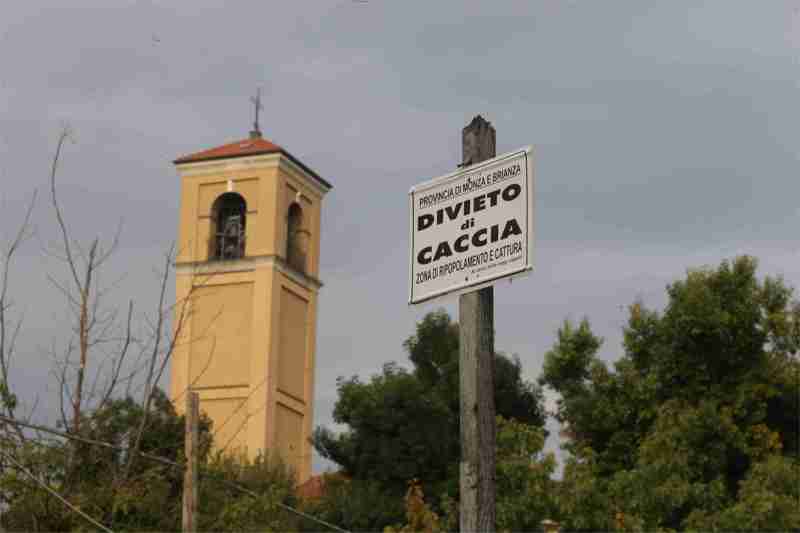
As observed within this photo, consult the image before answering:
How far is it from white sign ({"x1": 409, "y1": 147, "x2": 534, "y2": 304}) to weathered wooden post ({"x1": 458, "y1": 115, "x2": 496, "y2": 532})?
0.41ft

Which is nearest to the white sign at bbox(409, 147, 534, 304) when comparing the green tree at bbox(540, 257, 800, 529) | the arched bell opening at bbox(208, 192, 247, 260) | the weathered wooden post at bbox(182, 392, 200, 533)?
the weathered wooden post at bbox(182, 392, 200, 533)

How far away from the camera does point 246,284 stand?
52.6m

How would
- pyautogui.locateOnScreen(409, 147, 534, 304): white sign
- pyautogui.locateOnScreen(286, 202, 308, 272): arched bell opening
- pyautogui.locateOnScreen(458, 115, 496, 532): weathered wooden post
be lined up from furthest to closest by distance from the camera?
pyautogui.locateOnScreen(286, 202, 308, 272): arched bell opening, pyautogui.locateOnScreen(458, 115, 496, 532): weathered wooden post, pyautogui.locateOnScreen(409, 147, 534, 304): white sign

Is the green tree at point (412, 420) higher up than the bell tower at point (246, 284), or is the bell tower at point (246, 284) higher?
the bell tower at point (246, 284)

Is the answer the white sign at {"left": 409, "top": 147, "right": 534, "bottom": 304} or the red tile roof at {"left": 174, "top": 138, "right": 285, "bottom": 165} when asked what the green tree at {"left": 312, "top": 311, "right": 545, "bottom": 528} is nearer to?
the red tile roof at {"left": 174, "top": 138, "right": 285, "bottom": 165}

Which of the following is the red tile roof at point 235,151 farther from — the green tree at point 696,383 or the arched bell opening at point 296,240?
the green tree at point 696,383

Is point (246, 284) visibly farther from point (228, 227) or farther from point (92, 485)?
point (92, 485)

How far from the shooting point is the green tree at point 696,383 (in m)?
28.0

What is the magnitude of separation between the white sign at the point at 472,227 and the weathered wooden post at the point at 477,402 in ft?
0.41

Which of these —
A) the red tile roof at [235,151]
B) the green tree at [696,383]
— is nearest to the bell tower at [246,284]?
the red tile roof at [235,151]

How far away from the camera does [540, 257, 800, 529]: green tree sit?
28000mm

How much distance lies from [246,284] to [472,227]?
46356 millimetres

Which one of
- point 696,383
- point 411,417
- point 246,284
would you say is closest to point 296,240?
point 246,284

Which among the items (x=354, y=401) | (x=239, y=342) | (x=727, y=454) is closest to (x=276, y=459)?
(x=354, y=401)
